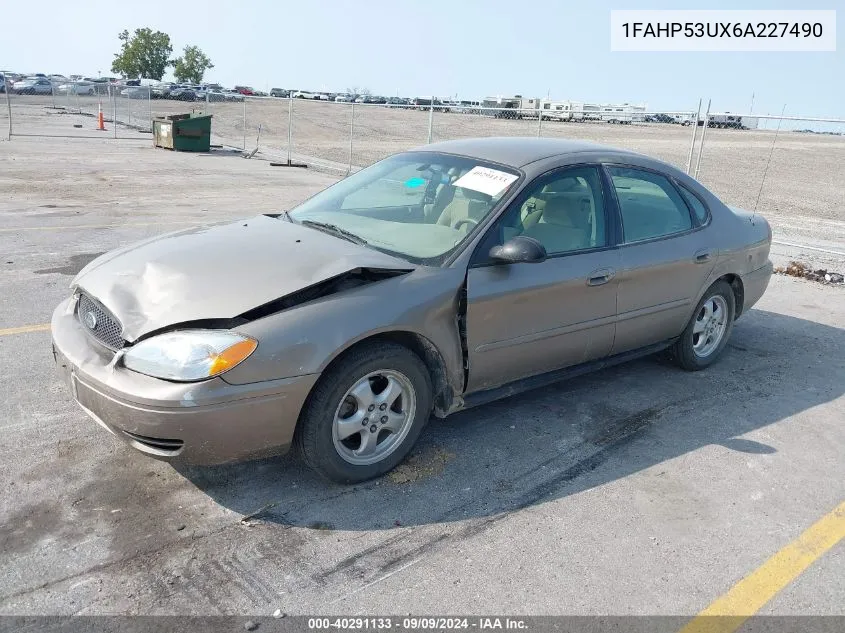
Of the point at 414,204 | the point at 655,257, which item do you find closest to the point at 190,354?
the point at 414,204

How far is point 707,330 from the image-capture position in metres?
5.42

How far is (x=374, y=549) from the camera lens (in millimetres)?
3105

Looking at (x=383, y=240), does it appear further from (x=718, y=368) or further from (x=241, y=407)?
(x=718, y=368)

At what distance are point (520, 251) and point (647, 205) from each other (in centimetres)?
152

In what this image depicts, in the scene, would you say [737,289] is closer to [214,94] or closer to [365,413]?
[365,413]

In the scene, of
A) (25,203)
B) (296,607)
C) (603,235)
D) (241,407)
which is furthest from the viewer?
(25,203)

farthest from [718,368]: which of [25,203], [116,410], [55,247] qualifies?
[25,203]

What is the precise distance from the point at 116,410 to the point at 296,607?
1.16 meters

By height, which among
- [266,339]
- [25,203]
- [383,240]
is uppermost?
[383,240]

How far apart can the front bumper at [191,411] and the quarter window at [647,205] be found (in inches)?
97.5

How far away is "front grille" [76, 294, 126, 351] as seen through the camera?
3.32 m

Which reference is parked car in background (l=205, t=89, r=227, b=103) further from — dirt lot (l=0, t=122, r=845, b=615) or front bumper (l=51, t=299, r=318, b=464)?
front bumper (l=51, t=299, r=318, b=464)

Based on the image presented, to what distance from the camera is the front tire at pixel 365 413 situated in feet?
10.9

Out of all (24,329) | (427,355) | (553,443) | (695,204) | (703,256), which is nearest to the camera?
(427,355)
